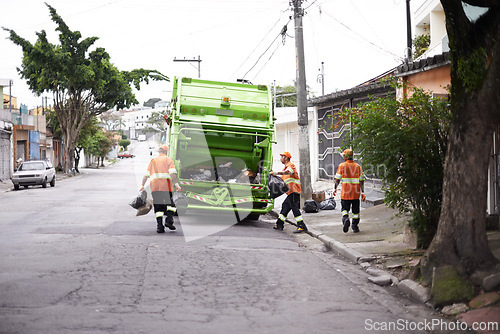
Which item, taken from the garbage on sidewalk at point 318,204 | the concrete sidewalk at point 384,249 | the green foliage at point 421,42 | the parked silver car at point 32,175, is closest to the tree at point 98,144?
the parked silver car at point 32,175

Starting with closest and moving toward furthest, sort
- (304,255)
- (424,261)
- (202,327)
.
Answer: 1. (202,327)
2. (424,261)
3. (304,255)

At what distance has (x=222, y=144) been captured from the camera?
45.2 feet

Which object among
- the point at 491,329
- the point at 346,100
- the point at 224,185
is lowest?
the point at 491,329

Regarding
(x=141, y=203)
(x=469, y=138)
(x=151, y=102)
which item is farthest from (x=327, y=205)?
(x=151, y=102)

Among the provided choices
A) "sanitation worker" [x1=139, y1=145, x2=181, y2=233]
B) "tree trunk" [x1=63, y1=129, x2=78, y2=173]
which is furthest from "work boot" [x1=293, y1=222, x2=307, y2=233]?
"tree trunk" [x1=63, y1=129, x2=78, y2=173]

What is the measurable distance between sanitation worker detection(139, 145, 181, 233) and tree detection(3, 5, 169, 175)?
93.3 feet

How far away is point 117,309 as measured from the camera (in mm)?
5238

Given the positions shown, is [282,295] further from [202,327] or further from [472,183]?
[472,183]

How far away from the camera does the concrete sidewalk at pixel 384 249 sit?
5512 millimetres

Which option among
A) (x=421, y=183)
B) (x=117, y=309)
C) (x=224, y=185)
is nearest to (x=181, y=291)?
(x=117, y=309)

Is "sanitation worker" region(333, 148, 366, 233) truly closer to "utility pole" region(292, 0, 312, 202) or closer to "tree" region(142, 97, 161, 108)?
"utility pole" region(292, 0, 312, 202)

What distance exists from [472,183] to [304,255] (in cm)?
338

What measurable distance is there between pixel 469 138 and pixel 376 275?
94.1 inches

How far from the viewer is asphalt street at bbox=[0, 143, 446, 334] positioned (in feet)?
16.2
